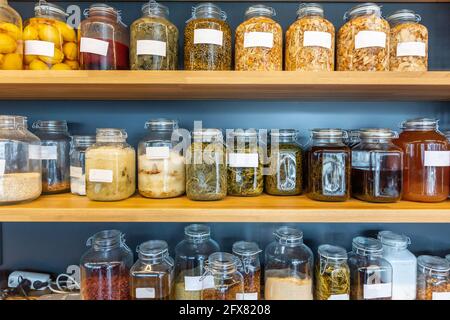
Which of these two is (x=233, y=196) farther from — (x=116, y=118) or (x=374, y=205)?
(x=116, y=118)

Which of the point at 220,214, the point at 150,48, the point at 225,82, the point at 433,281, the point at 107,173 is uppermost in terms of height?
the point at 150,48

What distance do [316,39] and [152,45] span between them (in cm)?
45

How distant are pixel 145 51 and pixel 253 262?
0.72 metres

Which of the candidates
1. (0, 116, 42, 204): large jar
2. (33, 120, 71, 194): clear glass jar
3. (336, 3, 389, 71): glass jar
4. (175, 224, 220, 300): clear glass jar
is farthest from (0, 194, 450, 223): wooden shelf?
(336, 3, 389, 71): glass jar

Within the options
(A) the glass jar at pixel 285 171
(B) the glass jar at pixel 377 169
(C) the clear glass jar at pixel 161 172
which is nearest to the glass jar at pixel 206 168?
(C) the clear glass jar at pixel 161 172

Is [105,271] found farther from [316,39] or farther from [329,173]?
[316,39]

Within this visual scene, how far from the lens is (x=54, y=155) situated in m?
0.90

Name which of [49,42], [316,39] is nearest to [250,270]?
[316,39]

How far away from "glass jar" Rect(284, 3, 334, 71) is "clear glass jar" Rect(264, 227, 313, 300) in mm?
542

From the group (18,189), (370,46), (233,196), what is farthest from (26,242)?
(370,46)

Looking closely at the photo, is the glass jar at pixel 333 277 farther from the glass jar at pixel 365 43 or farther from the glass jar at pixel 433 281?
the glass jar at pixel 365 43

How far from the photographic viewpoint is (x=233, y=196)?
0.86m

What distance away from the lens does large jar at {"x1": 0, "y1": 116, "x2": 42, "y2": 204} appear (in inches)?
29.4

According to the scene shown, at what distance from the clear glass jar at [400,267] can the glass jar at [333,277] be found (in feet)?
0.49
